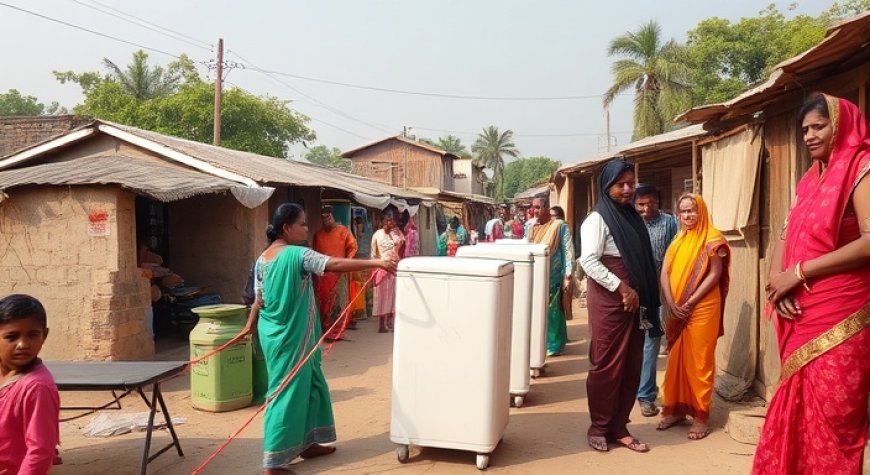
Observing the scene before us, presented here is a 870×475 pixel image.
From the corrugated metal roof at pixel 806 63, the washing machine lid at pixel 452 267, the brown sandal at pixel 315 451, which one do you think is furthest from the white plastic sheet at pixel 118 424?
the corrugated metal roof at pixel 806 63

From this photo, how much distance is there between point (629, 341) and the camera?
384 cm

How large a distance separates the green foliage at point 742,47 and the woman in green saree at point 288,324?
26.0 metres

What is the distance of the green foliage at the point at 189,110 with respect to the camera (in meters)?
27.2

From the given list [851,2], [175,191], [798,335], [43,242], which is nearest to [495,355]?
[798,335]

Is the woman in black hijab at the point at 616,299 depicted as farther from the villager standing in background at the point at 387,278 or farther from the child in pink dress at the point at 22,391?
the villager standing in background at the point at 387,278

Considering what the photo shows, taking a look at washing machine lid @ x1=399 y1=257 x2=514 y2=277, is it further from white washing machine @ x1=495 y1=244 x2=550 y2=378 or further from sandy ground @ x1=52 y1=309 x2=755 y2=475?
white washing machine @ x1=495 y1=244 x2=550 y2=378

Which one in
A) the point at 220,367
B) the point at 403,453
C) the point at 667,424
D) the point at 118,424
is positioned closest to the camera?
Result: the point at 403,453

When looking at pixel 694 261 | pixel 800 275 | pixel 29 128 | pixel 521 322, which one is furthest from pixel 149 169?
pixel 800 275

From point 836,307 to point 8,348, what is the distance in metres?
3.22

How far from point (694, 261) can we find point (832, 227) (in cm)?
195

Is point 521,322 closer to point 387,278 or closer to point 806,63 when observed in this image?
point 806,63

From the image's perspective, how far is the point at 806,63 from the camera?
367 cm

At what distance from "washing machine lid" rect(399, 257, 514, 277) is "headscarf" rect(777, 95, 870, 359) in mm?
1546

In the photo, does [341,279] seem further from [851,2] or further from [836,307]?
[851,2]
